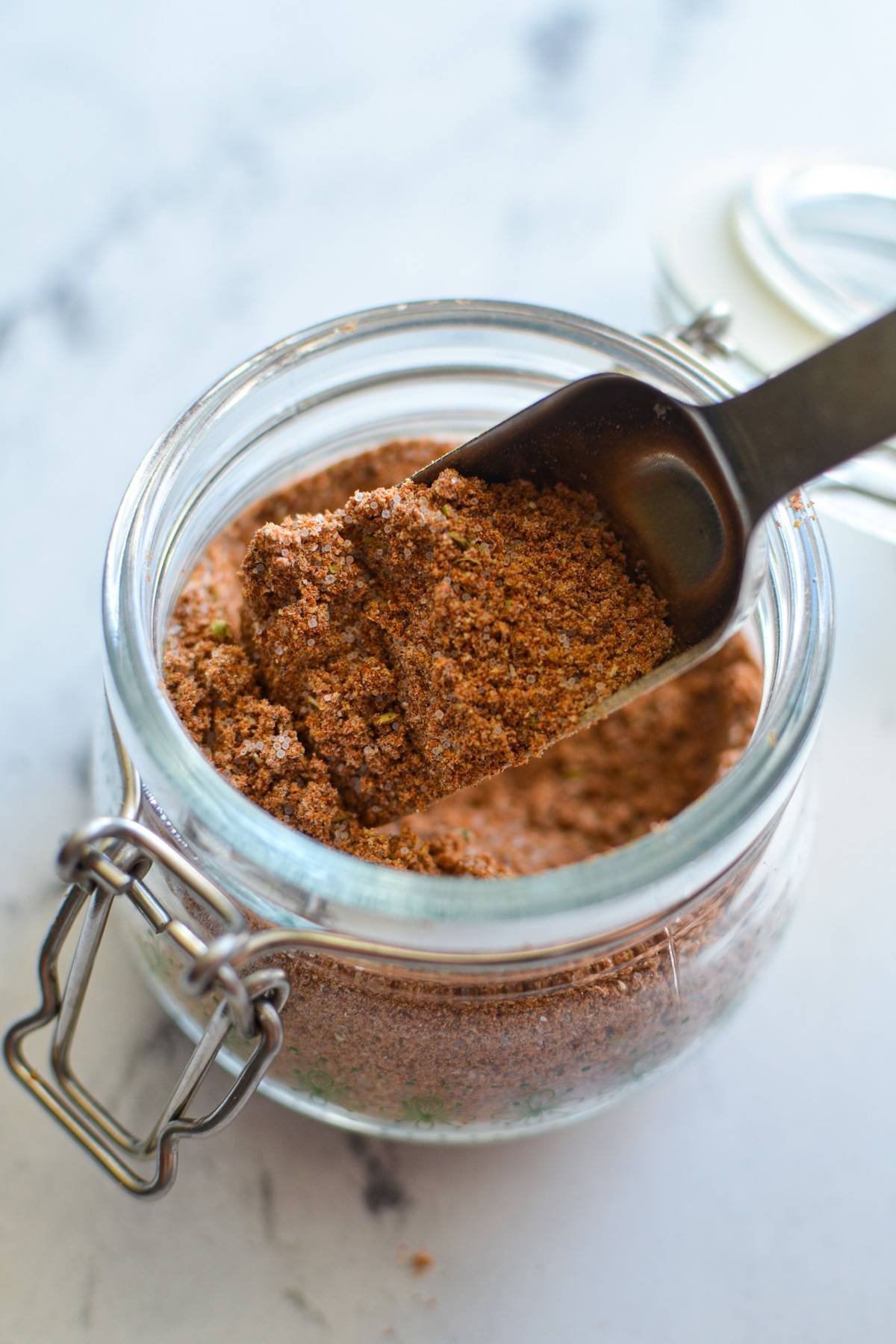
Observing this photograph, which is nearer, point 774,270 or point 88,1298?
point 88,1298

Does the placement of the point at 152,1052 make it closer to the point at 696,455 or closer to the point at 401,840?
the point at 401,840

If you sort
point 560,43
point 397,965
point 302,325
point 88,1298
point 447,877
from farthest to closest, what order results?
point 560,43 → point 302,325 → point 88,1298 → point 447,877 → point 397,965

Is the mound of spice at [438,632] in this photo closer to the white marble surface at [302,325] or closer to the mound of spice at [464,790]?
the mound of spice at [464,790]

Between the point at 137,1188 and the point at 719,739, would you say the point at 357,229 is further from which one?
the point at 137,1188

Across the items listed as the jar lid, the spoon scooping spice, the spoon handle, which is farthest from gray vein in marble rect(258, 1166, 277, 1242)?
the jar lid

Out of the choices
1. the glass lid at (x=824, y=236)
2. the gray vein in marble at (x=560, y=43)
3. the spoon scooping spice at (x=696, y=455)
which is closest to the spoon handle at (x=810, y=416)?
the spoon scooping spice at (x=696, y=455)

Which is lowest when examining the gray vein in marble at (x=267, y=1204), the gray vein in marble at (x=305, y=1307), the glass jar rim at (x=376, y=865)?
the gray vein in marble at (x=305, y=1307)

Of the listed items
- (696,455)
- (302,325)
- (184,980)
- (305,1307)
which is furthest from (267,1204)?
(302,325)

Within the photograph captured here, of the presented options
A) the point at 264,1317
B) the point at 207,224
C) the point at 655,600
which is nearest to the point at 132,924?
the point at 264,1317
